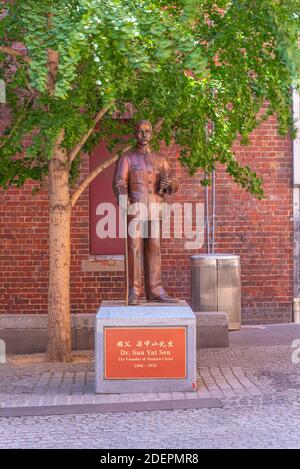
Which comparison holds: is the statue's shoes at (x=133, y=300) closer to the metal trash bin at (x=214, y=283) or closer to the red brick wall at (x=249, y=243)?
the metal trash bin at (x=214, y=283)

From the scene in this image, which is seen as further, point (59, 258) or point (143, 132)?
point (59, 258)

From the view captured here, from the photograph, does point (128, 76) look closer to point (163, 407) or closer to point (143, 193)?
point (143, 193)

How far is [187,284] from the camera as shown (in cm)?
1393

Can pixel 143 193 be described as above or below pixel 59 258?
above

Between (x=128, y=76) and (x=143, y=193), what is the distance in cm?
138

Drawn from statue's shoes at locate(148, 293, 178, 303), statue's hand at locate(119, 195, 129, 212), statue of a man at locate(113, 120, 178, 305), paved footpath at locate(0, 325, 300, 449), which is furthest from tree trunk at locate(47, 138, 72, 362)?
statue's shoes at locate(148, 293, 178, 303)

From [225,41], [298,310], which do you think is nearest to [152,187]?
[225,41]

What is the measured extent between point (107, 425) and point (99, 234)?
7.05 metres

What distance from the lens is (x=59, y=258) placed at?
10.3m

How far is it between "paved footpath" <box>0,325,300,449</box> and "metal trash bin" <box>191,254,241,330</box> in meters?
1.86

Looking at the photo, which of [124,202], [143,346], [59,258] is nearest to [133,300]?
[143,346]

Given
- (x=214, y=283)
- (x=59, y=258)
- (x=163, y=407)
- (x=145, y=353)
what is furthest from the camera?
(x=214, y=283)

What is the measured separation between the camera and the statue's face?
9.23 m

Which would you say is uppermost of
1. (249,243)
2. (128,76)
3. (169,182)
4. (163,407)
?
(128,76)
